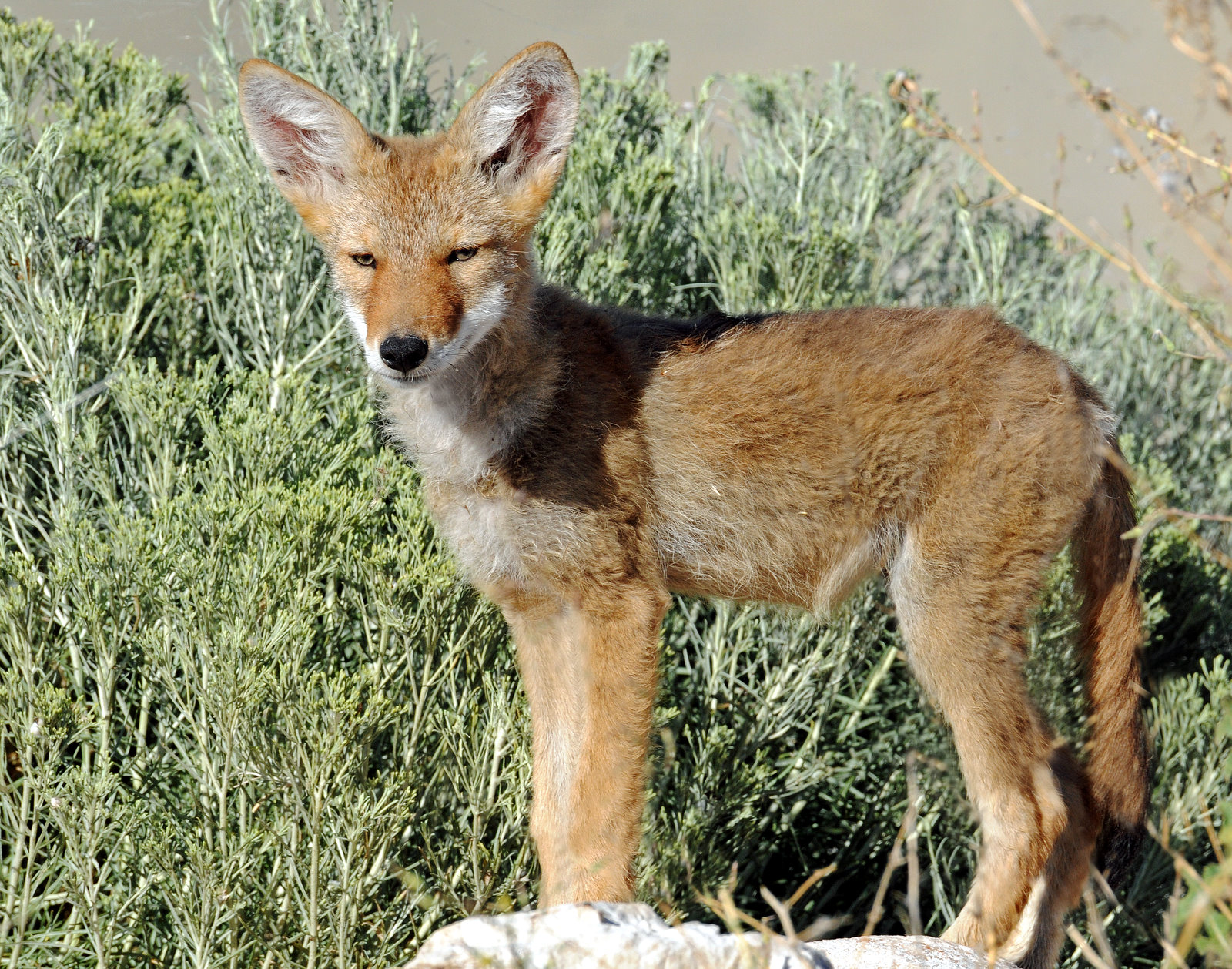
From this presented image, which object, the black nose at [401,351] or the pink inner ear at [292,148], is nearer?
the black nose at [401,351]

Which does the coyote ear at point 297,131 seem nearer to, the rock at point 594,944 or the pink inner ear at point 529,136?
the pink inner ear at point 529,136

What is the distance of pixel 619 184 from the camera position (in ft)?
15.6

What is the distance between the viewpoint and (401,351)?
2.72 metres

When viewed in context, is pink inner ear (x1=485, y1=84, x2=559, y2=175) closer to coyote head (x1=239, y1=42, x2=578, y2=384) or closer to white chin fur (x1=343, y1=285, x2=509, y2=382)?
coyote head (x1=239, y1=42, x2=578, y2=384)

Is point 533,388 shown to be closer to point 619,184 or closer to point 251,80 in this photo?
point 251,80

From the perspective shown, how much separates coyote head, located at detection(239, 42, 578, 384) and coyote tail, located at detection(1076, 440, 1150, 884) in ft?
6.26

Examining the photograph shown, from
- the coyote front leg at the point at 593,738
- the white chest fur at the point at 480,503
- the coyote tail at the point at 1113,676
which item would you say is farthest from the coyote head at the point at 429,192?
the coyote tail at the point at 1113,676

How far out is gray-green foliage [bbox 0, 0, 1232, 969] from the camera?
315 centimetres

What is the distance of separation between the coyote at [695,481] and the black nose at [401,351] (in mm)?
156

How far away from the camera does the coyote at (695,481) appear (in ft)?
10.1

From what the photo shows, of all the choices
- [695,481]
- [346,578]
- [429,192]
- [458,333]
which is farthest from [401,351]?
[346,578]

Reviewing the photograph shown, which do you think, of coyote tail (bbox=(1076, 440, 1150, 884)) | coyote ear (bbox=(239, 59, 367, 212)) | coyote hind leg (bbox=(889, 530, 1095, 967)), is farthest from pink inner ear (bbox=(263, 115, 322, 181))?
coyote tail (bbox=(1076, 440, 1150, 884))

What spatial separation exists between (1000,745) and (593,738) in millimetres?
1191

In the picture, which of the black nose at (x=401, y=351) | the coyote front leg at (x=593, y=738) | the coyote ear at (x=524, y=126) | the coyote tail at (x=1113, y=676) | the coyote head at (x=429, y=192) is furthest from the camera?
the coyote tail at (x=1113, y=676)
